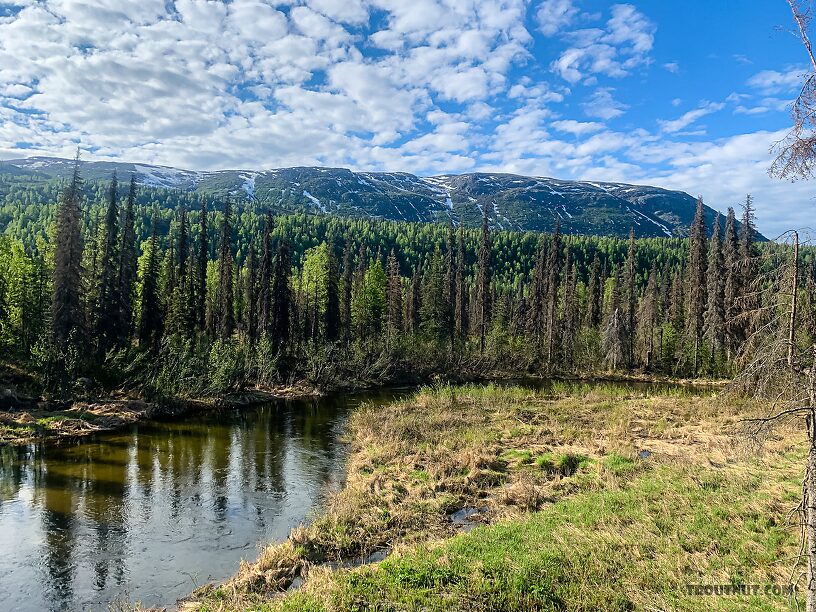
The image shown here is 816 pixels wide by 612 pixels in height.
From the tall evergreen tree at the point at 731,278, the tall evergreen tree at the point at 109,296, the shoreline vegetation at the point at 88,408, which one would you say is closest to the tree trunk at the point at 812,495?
the shoreline vegetation at the point at 88,408

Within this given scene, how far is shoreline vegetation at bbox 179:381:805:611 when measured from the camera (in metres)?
10.1

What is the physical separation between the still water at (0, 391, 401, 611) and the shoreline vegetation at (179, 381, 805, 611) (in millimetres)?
1855

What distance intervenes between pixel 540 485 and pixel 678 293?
76.9 m

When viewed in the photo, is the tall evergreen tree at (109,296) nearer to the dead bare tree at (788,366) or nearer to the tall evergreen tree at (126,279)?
the tall evergreen tree at (126,279)

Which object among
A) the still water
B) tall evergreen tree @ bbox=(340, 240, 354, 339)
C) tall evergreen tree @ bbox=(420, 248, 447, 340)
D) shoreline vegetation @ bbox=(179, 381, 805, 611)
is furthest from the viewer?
tall evergreen tree @ bbox=(340, 240, 354, 339)

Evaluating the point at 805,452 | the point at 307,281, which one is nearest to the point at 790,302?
the point at 805,452

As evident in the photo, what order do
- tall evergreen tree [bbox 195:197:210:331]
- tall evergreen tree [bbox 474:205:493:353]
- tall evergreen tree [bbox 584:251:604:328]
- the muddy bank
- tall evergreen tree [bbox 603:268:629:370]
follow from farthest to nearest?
1. tall evergreen tree [bbox 584:251:604:328]
2. tall evergreen tree [bbox 474:205:493:353]
3. tall evergreen tree [bbox 603:268:629:370]
4. tall evergreen tree [bbox 195:197:210:331]
5. the muddy bank

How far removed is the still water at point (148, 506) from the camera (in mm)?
13367

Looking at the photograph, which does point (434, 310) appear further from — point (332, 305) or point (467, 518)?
point (467, 518)

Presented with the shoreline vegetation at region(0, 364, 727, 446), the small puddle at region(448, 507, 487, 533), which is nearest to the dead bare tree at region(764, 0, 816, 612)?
the small puddle at region(448, 507, 487, 533)

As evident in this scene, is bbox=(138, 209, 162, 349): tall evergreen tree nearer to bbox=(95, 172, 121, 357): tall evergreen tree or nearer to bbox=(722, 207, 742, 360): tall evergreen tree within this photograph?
bbox=(95, 172, 121, 357): tall evergreen tree

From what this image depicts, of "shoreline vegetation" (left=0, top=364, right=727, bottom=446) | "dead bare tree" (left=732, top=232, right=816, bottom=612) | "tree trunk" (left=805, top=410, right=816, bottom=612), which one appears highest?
"dead bare tree" (left=732, top=232, right=816, bottom=612)

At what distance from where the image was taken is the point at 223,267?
57.8 meters

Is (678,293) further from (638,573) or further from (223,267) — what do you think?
(638,573)
